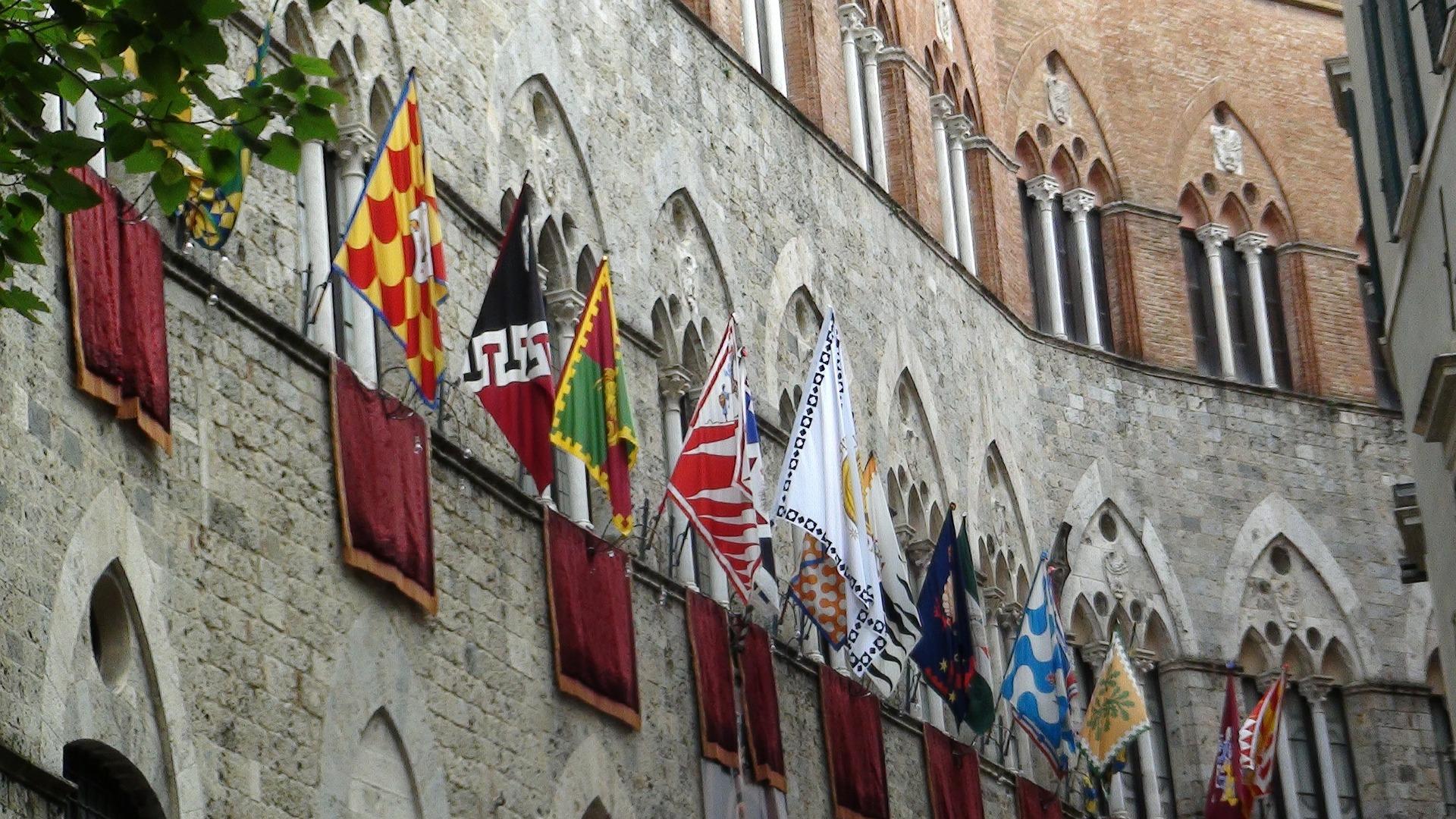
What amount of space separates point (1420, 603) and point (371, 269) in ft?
61.9

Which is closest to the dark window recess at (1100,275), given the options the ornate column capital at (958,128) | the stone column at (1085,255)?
the stone column at (1085,255)

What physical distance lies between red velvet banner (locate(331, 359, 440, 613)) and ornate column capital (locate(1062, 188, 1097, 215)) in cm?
1664

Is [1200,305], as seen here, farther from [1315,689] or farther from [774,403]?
[774,403]

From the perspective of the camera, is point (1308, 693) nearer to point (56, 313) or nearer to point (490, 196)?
point (490, 196)

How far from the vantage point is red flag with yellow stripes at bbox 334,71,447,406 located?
14898 mm

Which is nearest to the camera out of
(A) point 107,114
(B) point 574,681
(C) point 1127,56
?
(A) point 107,114

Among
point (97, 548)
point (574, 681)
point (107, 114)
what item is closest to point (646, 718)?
point (574, 681)

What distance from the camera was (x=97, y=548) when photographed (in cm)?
1243

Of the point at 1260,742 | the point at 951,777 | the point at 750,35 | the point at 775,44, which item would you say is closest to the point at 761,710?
the point at 951,777

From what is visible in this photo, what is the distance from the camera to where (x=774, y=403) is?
22.3 meters

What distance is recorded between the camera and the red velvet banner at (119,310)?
12.6 metres

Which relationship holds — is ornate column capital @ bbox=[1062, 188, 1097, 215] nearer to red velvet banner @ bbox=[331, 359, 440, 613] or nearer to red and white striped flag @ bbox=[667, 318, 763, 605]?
red and white striped flag @ bbox=[667, 318, 763, 605]

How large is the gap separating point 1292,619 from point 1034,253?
4.70 meters

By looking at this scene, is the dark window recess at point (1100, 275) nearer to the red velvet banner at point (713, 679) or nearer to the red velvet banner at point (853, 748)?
the red velvet banner at point (853, 748)
